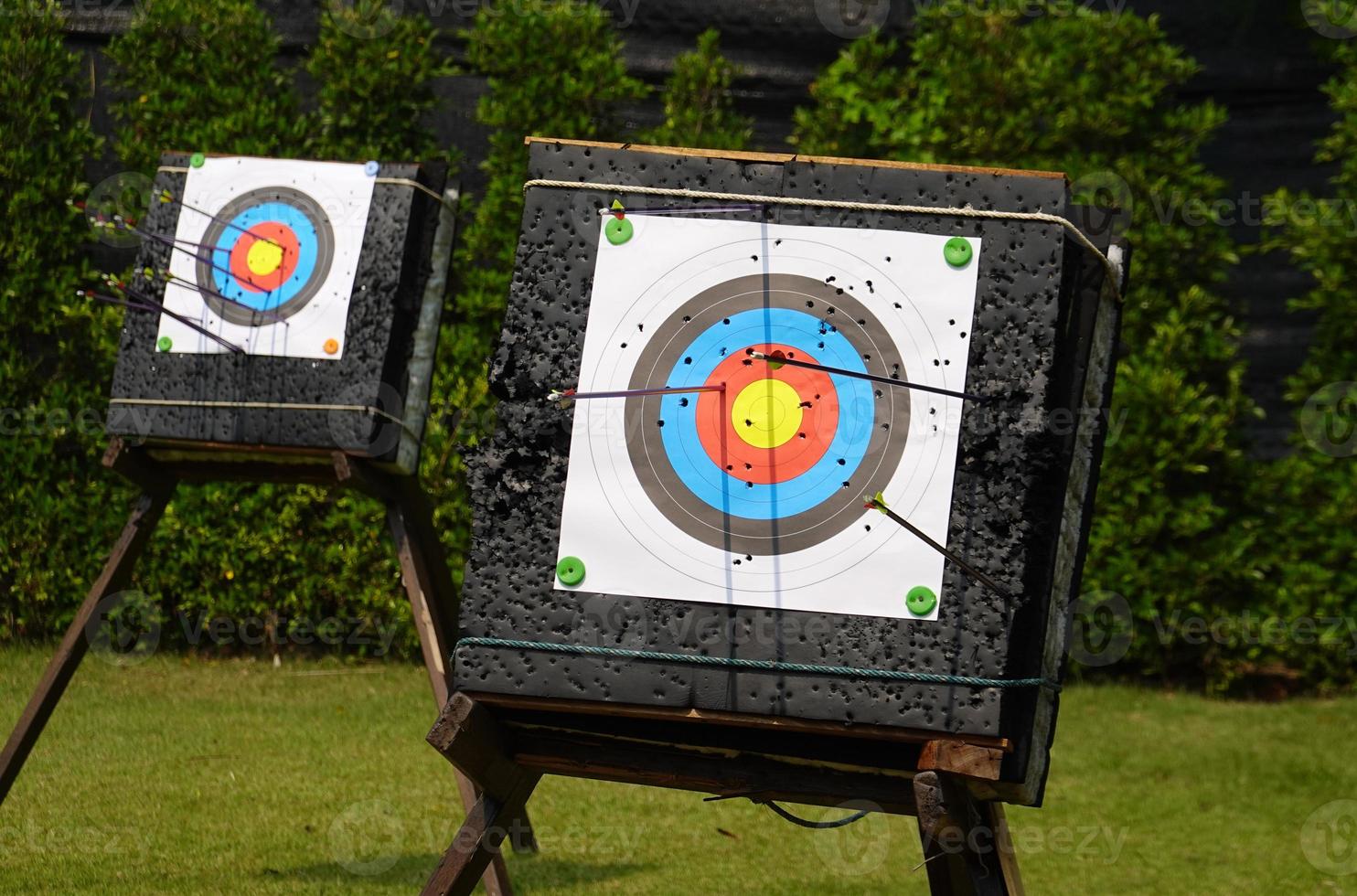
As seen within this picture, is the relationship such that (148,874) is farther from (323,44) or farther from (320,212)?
(323,44)

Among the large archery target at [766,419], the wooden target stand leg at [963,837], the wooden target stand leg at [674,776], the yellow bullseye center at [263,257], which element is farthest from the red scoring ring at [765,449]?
the yellow bullseye center at [263,257]

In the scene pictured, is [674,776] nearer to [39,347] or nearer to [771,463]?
[771,463]

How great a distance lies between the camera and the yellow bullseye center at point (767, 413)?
2164 millimetres

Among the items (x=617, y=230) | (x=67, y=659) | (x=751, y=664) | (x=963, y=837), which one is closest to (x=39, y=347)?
(x=67, y=659)

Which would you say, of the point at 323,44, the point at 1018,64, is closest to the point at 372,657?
the point at 323,44

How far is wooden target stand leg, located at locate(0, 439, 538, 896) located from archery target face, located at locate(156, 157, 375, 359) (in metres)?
0.28

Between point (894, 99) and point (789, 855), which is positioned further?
point (894, 99)

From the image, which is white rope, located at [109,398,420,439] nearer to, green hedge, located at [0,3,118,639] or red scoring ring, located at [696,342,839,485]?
red scoring ring, located at [696,342,839,485]

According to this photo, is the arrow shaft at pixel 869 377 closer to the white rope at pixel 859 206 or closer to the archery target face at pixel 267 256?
the white rope at pixel 859 206

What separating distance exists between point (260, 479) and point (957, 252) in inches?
75.6

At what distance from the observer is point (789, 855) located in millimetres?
3777

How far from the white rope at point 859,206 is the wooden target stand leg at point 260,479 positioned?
47.2 inches

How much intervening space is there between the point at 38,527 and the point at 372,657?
1.28 metres

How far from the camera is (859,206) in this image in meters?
2.14
